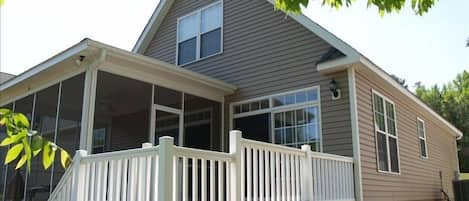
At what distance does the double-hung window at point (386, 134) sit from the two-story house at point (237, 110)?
3 cm

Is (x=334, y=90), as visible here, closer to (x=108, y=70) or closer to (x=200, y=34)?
(x=108, y=70)

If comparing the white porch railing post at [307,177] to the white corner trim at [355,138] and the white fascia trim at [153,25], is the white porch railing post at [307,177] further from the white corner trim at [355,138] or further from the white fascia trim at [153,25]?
the white fascia trim at [153,25]

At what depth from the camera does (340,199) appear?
6.75 metres

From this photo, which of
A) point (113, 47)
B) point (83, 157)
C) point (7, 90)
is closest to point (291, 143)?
point (113, 47)

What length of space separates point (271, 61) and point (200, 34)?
7.97 feet

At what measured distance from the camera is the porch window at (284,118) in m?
8.09

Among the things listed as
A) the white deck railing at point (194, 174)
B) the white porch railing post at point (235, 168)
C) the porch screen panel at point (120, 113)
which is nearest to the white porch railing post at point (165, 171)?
the white deck railing at point (194, 174)

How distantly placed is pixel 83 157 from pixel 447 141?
47.4 feet

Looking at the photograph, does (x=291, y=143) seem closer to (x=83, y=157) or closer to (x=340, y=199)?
(x=340, y=199)

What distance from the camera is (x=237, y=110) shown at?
9328mm

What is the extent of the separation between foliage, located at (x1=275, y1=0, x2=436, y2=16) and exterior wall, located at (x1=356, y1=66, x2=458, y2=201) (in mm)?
4306

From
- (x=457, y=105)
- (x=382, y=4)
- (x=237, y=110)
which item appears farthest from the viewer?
(x=457, y=105)

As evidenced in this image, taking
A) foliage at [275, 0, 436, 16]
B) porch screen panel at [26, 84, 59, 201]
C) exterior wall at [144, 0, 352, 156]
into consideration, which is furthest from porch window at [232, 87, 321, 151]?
foliage at [275, 0, 436, 16]

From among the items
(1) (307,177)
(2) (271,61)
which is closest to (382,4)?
(1) (307,177)
